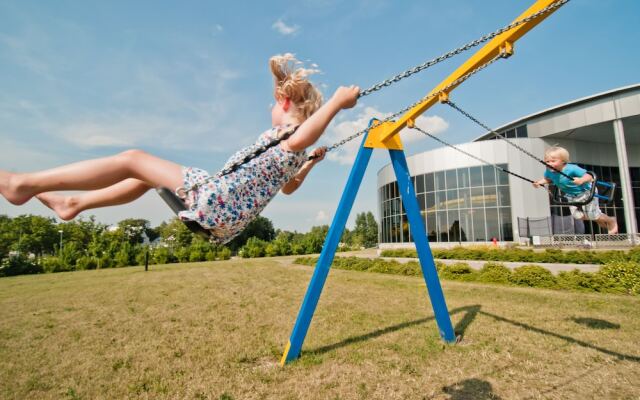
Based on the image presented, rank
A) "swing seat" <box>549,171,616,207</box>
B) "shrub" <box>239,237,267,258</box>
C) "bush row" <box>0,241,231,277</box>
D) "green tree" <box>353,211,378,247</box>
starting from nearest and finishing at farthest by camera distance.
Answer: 1. "swing seat" <box>549,171,616,207</box>
2. "bush row" <box>0,241,231,277</box>
3. "shrub" <box>239,237,267,258</box>
4. "green tree" <box>353,211,378,247</box>

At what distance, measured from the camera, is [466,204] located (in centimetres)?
2914

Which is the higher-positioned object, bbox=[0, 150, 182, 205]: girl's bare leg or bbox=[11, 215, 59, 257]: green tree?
bbox=[11, 215, 59, 257]: green tree

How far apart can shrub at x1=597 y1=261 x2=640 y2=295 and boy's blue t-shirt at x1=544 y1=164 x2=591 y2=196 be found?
697 centimetres

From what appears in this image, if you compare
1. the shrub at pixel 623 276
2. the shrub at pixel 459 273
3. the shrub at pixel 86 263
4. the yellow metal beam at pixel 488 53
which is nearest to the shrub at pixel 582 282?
the shrub at pixel 623 276

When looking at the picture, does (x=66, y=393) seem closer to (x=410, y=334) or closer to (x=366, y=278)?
(x=410, y=334)

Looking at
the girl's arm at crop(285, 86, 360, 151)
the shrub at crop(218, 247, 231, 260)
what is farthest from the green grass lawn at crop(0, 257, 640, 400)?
the shrub at crop(218, 247, 231, 260)

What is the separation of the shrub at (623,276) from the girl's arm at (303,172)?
10.8 m

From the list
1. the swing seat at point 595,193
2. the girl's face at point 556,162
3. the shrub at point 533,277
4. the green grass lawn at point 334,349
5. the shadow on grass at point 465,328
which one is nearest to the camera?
the green grass lawn at point 334,349

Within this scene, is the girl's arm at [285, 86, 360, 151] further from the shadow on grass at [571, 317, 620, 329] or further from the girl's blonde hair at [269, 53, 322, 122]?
the shadow on grass at [571, 317, 620, 329]

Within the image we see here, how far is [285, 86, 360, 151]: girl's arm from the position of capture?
2387 mm

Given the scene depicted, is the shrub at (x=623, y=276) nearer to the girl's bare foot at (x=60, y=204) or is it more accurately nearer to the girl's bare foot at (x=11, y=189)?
the girl's bare foot at (x=60, y=204)

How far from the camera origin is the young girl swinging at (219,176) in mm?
2197

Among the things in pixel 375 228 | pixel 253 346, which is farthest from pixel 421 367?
pixel 375 228

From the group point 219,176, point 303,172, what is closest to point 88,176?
point 219,176
